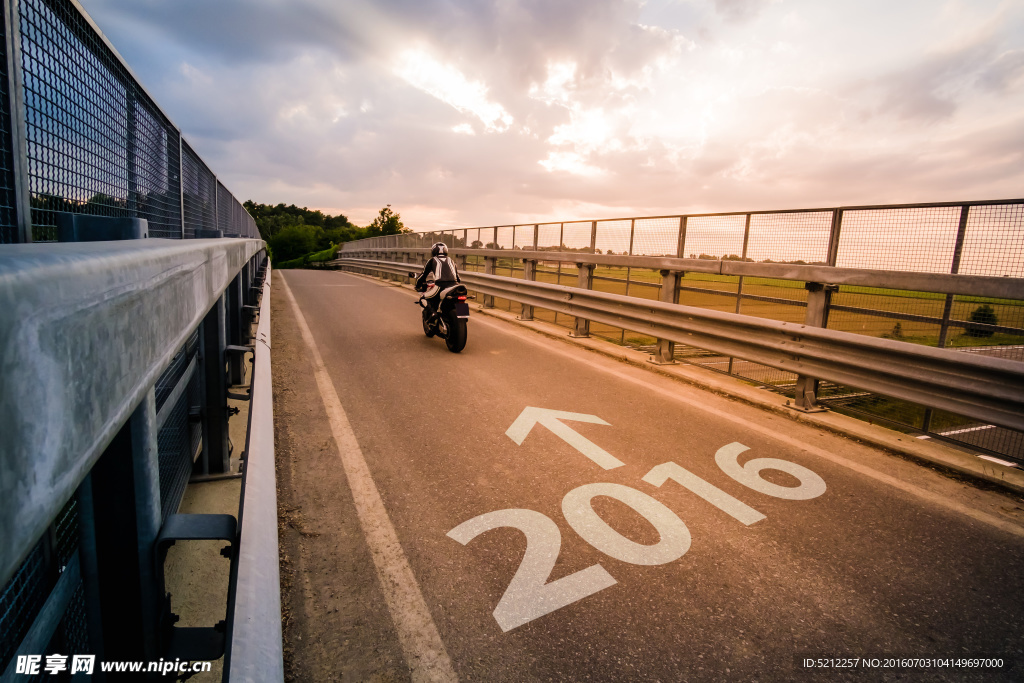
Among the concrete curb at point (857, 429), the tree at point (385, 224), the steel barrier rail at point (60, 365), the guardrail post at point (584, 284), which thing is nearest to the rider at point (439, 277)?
the guardrail post at point (584, 284)

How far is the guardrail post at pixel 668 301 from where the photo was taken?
8.45 meters

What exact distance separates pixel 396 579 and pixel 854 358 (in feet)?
15.8

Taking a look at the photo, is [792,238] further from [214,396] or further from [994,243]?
[214,396]

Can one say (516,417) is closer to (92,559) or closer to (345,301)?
(92,559)

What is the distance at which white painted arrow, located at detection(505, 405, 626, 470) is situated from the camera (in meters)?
4.81

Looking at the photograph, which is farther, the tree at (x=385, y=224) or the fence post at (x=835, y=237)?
the tree at (x=385, y=224)

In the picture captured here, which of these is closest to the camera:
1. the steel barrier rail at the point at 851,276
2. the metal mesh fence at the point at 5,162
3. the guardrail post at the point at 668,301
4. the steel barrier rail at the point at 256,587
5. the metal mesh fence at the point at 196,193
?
the steel barrier rail at the point at 256,587

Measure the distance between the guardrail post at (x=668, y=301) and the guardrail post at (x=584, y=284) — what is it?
218cm

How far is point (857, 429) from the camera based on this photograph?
557 cm

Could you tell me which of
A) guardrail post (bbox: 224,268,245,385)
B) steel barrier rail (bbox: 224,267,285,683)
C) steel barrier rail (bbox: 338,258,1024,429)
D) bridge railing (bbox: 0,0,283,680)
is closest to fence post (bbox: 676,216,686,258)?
steel barrier rail (bbox: 338,258,1024,429)

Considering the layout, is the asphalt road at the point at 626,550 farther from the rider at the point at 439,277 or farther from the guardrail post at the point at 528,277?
the guardrail post at the point at 528,277

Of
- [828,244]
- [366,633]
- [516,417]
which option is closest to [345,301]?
[516,417]

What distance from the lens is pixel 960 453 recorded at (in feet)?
16.4

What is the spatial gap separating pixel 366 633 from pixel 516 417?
328 cm
